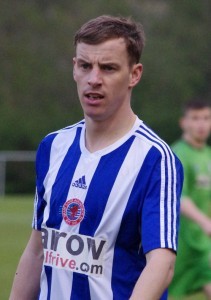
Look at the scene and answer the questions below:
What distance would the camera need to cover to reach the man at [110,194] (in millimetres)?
4051

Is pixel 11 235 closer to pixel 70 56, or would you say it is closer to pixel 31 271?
pixel 31 271

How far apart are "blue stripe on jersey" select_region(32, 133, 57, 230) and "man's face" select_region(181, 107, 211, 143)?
4819 millimetres

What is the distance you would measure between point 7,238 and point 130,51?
12.9m

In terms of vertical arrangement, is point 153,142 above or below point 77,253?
above

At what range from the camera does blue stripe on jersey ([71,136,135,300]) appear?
4.12m

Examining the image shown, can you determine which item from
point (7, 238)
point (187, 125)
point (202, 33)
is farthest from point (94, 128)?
point (202, 33)

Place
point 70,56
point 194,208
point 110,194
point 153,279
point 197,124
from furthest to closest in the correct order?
point 70,56 < point 197,124 < point 194,208 < point 110,194 < point 153,279

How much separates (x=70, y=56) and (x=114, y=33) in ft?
124

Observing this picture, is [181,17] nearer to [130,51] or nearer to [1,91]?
[1,91]

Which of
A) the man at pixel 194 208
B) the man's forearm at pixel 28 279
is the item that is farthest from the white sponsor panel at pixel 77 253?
the man at pixel 194 208

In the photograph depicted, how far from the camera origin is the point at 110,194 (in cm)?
412

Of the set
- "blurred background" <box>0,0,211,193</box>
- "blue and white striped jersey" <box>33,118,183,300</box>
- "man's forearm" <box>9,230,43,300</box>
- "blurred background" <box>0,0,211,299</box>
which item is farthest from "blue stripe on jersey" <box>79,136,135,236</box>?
"blurred background" <box>0,0,211,193</box>

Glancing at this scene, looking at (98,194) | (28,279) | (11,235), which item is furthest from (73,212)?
(11,235)

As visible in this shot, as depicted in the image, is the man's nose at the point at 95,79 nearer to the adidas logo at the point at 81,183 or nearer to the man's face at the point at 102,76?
the man's face at the point at 102,76
